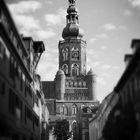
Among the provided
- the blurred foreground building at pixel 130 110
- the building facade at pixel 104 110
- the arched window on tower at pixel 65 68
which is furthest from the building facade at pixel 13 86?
the arched window on tower at pixel 65 68

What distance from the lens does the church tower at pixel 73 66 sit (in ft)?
437

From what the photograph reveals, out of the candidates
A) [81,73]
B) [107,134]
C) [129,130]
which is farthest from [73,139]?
[129,130]

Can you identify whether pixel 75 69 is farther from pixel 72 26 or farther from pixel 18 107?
pixel 18 107

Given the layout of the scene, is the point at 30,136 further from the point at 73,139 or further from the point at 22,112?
the point at 73,139

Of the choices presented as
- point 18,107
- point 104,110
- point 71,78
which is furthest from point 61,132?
point 18,107

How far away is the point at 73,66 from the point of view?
138m

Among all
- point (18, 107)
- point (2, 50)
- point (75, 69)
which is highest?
point (75, 69)

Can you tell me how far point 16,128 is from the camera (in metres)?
33.8

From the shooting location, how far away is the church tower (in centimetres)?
13312

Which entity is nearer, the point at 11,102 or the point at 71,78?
the point at 11,102

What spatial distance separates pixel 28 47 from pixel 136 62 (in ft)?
62.1

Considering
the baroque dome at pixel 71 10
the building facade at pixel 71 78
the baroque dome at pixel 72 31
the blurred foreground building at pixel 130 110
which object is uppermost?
the baroque dome at pixel 71 10

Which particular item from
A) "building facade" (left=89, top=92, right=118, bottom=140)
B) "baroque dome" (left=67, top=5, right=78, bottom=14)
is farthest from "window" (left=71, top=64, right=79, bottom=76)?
"building facade" (left=89, top=92, right=118, bottom=140)

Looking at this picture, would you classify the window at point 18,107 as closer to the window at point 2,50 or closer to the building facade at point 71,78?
the window at point 2,50
